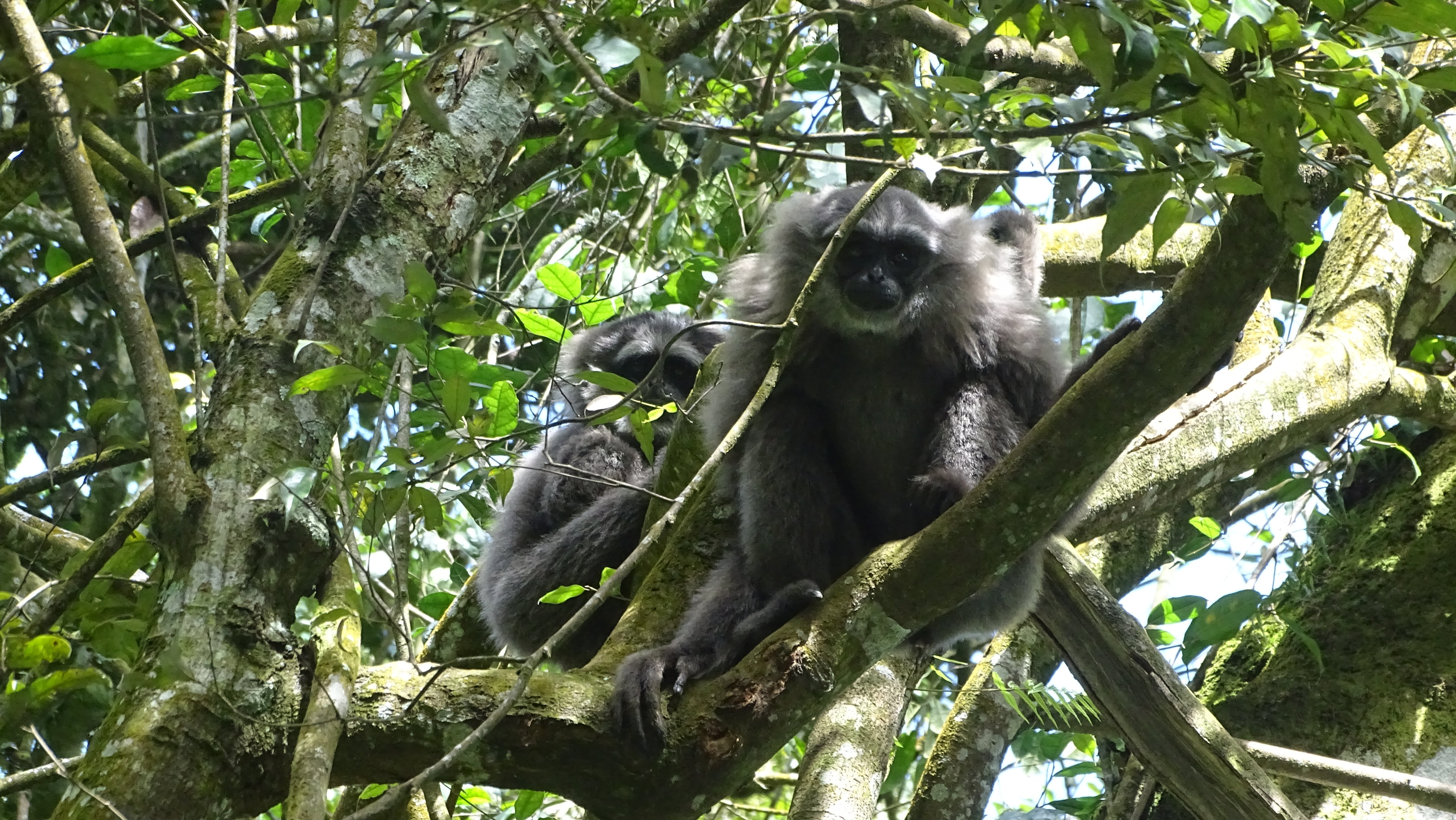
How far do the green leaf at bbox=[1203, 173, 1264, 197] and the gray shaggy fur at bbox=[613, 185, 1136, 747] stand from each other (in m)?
1.77

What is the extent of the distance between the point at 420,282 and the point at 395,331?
0.45 ft

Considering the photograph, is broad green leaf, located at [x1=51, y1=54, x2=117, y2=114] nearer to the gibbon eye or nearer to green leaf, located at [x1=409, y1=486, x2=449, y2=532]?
green leaf, located at [x1=409, y1=486, x2=449, y2=532]

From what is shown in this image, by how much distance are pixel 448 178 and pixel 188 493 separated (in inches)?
50.4

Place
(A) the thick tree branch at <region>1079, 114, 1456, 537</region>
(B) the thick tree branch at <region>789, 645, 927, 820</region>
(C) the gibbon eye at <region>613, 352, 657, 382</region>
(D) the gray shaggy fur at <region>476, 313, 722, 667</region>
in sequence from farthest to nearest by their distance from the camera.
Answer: (C) the gibbon eye at <region>613, 352, 657, 382</region> < (D) the gray shaggy fur at <region>476, 313, 722, 667</region> < (A) the thick tree branch at <region>1079, 114, 1456, 537</region> < (B) the thick tree branch at <region>789, 645, 927, 820</region>

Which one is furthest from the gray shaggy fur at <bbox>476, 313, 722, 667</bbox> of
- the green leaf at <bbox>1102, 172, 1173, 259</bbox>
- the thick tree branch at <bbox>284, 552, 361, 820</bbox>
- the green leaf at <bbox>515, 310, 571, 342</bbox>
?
the green leaf at <bbox>1102, 172, 1173, 259</bbox>

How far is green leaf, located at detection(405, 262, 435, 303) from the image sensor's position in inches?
118

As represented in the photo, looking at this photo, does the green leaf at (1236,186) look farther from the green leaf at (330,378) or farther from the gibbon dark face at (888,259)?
the gibbon dark face at (888,259)

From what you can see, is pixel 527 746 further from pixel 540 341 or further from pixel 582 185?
pixel 582 185

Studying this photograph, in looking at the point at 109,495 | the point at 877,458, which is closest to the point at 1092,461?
the point at 877,458

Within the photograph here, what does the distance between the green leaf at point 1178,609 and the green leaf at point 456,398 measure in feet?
11.8

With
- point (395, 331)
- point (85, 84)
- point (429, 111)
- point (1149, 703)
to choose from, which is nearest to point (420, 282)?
point (395, 331)

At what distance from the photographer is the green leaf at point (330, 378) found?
2.94m

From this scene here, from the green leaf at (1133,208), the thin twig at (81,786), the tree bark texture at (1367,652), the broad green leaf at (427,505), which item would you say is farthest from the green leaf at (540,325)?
the tree bark texture at (1367,652)

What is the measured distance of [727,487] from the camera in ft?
16.0
